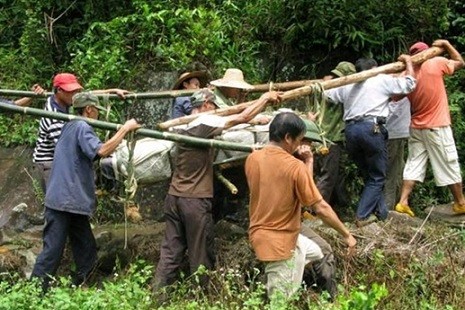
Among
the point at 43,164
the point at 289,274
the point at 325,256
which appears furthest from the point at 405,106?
the point at 43,164

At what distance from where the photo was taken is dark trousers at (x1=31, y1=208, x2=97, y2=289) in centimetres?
736

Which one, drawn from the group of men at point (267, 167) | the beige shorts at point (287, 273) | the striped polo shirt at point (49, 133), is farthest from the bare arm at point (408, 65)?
the striped polo shirt at point (49, 133)

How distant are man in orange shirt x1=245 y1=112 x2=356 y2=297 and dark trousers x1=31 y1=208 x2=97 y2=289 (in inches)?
77.9

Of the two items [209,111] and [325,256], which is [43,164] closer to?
[209,111]

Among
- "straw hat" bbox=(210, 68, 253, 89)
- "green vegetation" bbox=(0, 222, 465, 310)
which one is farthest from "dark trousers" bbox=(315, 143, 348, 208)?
"straw hat" bbox=(210, 68, 253, 89)

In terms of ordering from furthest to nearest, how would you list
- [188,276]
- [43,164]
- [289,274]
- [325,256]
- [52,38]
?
[52,38] < [43,164] < [188,276] < [325,256] < [289,274]

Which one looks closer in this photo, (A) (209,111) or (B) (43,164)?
(A) (209,111)

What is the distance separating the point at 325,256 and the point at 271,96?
1.65 m

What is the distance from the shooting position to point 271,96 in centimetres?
750

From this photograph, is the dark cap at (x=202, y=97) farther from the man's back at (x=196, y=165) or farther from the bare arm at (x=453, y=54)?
the bare arm at (x=453, y=54)

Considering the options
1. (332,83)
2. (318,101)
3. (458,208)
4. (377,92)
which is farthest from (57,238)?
(458,208)

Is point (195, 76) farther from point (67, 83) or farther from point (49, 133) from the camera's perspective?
point (49, 133)

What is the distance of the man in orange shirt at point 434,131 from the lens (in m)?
8.61

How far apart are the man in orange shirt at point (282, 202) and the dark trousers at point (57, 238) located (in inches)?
77.9
